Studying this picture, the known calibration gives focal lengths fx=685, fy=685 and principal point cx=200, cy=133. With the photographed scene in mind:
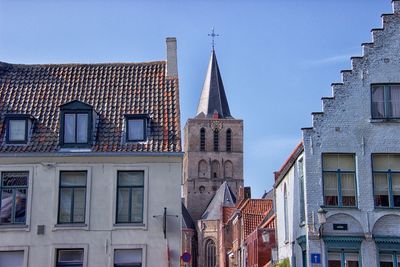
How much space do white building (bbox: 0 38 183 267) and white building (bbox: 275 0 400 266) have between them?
4.62 m

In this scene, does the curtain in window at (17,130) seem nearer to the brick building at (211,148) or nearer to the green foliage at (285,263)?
the green foliage at (285,263)

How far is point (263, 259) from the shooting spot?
35.6 meters

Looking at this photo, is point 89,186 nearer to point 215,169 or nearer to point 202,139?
point 215,169

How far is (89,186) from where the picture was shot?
2311 cm

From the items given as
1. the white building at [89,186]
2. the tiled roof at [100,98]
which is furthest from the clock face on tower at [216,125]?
the white building at [89,186]

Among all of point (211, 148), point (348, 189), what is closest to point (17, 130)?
point (348, 189)

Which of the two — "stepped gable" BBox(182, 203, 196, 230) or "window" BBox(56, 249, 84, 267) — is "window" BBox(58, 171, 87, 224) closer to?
"window" BBox(56, 249, 84, 267)

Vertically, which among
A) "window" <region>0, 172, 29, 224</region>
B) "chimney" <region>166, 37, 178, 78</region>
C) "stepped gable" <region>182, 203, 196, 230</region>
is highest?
"stepped gable" <region>182, 203, 196, 230</region>

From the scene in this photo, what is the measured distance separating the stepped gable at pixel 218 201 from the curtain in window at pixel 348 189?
210ft

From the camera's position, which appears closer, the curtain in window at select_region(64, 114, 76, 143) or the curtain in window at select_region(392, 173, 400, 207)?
the curtain in window at select_region(392, 173, 400, 207)

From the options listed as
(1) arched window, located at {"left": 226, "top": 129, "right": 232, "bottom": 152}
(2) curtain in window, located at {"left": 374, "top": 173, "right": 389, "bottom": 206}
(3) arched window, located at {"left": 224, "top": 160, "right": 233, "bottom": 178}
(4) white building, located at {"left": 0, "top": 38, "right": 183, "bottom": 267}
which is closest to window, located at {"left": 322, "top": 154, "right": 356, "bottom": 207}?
(2) curtain in window, located at {"left": 374, "top": 173, "right": 389, "bottom": 206}

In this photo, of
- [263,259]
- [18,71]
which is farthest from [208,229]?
[18,71]

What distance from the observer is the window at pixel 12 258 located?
22656 millimetres

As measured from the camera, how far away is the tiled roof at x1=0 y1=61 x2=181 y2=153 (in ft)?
77.8
